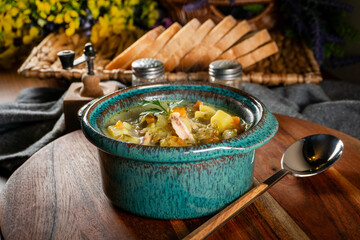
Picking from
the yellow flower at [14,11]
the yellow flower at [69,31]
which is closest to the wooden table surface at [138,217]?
the yellow flower at [69,31]

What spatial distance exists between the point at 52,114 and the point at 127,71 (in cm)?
43

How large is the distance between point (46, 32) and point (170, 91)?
169 centimetres

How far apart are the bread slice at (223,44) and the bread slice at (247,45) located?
3 centimetres

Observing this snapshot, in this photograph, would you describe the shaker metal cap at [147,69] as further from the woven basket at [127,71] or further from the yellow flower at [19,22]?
the yellow flower at [19,22]

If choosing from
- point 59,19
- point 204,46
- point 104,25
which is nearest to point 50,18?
point 59,19

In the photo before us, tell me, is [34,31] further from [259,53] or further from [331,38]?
[331,38]

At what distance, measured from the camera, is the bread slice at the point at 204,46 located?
82.7 inches

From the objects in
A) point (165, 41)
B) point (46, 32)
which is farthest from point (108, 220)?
point (46, 32)

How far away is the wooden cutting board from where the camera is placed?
0.82 meters

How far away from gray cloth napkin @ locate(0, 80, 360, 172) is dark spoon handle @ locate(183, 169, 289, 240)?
2.87 ft

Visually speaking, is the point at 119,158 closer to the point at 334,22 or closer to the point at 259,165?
the point at 259,165

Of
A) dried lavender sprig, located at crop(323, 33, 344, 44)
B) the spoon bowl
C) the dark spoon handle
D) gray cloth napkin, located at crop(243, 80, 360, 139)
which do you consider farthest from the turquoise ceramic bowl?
dried lavender sprig, located at crop(323, 33, 344, 44)

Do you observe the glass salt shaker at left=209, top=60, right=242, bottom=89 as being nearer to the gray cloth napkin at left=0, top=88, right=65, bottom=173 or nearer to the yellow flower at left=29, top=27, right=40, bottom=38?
the gray cloth napkin at left=0, top=88, right=65, bottom=173

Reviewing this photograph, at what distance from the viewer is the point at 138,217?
868mm
